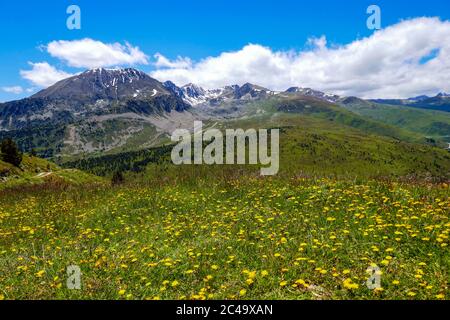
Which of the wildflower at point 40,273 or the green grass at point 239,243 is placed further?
the wildflower at point 40,273

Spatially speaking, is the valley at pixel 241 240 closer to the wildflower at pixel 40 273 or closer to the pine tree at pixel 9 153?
the wildflower at pixel 40 273

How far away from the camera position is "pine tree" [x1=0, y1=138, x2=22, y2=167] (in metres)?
55.4

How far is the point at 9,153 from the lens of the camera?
56.2 meters

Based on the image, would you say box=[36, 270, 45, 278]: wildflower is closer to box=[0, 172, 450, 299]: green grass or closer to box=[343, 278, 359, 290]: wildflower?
box=[0, 172, 450, 299]: green grass

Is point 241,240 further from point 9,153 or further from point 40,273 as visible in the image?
Result: point 9,153

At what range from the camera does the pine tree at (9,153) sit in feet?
182

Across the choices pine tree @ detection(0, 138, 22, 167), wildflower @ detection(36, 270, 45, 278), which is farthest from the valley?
pine tree @ detection(0, 138, 22, 167)

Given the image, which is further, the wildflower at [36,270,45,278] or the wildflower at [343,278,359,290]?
the wildflower at [36,270,45,278]

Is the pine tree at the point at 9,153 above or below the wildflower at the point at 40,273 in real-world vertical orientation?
above

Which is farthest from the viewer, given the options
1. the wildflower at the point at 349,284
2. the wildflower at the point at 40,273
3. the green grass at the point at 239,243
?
the wildflower at the point at 40,273

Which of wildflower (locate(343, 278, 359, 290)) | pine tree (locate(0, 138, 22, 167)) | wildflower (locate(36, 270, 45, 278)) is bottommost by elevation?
wildflower (locate(36, 270, 45, 278))

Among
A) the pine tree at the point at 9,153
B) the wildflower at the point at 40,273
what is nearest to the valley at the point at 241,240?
the wildflower at the point at 40,273

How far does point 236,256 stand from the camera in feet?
29.3
